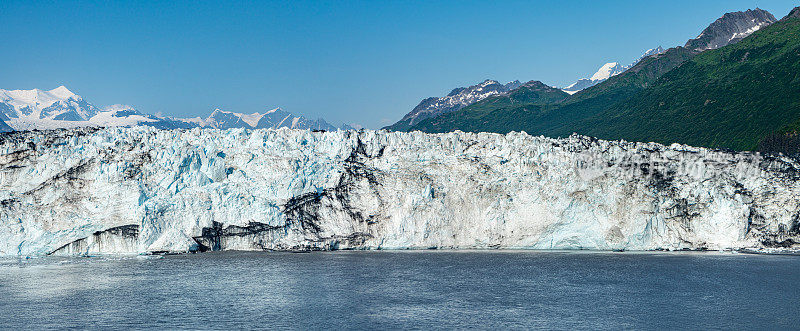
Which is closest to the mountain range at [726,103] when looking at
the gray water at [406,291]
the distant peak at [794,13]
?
the distant peak at [794,13]

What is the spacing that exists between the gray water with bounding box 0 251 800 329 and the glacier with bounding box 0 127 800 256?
56.8 inches

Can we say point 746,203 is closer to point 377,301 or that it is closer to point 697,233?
point 697,233

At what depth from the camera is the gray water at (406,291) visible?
93.2ft

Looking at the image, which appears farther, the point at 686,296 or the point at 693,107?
the point at 693,107

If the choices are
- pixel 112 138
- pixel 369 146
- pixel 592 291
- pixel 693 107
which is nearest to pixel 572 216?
pixel 592 291

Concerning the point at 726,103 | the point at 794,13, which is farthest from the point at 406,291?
the point at 794,13

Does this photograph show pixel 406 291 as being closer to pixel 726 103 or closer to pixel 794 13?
pixel 726 103

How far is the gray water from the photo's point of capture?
28.4 metres

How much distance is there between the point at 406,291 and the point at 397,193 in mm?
13218

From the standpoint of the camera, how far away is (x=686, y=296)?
33906mm

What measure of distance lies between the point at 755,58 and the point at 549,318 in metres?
157

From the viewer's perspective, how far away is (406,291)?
3444 centimetres

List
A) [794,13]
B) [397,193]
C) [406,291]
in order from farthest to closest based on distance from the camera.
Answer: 1. [794,13]
2. [397,193]
3. [406,291]

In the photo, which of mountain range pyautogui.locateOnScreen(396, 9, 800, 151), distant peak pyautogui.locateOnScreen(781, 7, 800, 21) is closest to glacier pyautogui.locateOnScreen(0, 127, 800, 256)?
mountain range pyautogui.locateOnScreen(396, 9, 800, 151)
